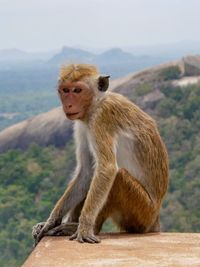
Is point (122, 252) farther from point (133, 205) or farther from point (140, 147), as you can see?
point (140, 147)

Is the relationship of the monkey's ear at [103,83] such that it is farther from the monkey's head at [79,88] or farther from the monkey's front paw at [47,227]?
the monkey's front paw at [47,227]

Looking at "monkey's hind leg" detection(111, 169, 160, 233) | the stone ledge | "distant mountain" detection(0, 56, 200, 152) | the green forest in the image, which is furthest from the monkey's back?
"distant mountain" detection(0, 56, 200, 152)

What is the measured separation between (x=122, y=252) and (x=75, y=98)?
4.38 feet

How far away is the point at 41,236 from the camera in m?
6.30

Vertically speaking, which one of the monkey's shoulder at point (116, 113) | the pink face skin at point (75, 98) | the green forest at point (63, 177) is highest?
the pink face skin at point (75, 98)

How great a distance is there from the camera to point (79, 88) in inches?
240

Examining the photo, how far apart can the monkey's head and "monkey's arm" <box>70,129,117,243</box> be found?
8.8 inches

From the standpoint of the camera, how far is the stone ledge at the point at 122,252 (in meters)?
4.96

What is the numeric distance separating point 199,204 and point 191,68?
16134 mm

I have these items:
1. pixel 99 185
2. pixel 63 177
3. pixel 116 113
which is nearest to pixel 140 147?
pixel 116 113

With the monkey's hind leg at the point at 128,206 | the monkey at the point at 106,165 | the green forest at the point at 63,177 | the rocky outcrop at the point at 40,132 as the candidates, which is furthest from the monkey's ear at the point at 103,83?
the rocky outcrop at the point at 40,132

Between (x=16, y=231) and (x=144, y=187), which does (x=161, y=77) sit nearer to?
(x=16, y=231)

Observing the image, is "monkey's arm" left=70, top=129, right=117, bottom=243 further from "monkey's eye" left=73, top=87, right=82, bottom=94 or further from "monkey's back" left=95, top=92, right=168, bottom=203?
"monkey's eye" left=73, top=87, right=82, bottom=94

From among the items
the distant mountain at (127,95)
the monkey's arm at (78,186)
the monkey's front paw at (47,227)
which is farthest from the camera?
the distant mountain at (127,95)
